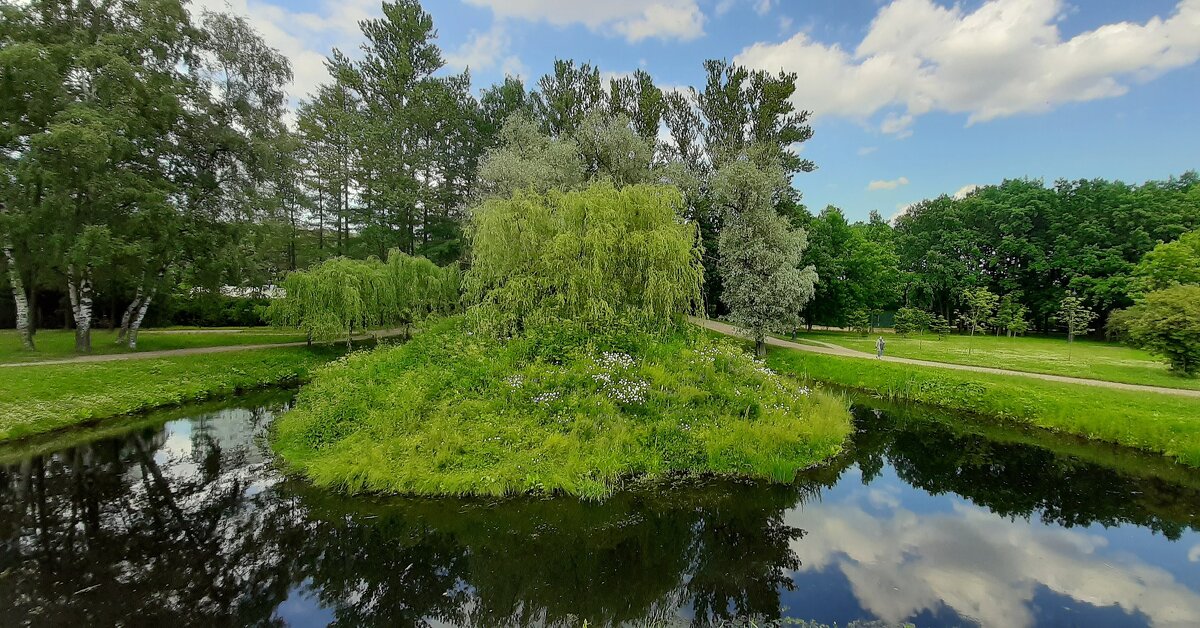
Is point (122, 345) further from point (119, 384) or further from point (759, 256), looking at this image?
point (759, 256)

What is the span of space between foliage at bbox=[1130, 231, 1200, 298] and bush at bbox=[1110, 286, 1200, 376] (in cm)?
1109

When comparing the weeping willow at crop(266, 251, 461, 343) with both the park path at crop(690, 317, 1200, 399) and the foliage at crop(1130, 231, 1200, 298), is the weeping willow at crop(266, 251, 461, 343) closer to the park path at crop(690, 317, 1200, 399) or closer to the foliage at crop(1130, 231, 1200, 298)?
the park path at crop(690, 317, 1200, 399)

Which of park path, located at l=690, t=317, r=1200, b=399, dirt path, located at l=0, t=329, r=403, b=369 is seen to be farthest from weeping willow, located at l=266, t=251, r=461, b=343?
park path, located at l=690, t=317, r=1200, b=399

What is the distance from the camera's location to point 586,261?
13.8m

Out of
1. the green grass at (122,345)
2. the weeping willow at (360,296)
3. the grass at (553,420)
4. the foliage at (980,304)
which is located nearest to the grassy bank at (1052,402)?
the grass at (553,420)

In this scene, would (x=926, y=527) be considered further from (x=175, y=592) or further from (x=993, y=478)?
(x=175, y=592)

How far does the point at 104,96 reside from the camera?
1803cm

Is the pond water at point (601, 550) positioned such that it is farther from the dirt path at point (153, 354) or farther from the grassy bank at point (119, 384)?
the dirt path at point (153, 354)

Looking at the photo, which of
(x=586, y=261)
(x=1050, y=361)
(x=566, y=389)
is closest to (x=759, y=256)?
(x=1050, y=361)

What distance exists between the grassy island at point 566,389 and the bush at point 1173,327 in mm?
13533

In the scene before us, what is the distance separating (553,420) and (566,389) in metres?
1.06

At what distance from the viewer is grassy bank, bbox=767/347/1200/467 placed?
41.2 ft

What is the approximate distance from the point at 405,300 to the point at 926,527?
23.9 m

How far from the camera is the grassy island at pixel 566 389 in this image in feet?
33.4
